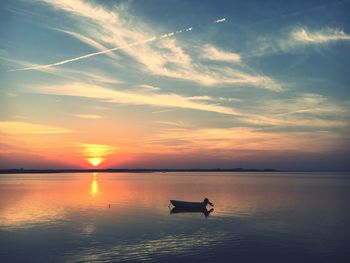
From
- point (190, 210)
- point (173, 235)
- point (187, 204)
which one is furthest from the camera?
point (187, 204)

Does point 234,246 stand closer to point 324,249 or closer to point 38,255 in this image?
point 324,249

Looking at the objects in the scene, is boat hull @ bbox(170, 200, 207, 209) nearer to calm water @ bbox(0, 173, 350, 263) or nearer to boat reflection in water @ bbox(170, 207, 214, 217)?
boat reflection in water @ bbox(170, 207, 214, 217)

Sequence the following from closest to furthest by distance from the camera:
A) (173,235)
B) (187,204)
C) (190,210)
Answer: (173,235) < (190,210) < (187,204)

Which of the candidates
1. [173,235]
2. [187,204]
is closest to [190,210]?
→ [187,204]

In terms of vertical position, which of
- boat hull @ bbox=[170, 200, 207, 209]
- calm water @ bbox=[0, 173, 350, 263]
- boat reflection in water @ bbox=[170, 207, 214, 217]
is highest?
boat hull @ bbox=[170, 200, 207, 209]

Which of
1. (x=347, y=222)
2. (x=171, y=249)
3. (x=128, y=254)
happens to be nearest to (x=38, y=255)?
(x=128, y=254)

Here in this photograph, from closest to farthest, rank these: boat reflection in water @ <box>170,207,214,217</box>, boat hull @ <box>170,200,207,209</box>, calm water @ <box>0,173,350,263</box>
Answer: calm water @ <box>0,173,350,263</box>, boat reflection in water @ <box>170,207,214,217</box>, boat hull @ <box>170,200,207,209</box>

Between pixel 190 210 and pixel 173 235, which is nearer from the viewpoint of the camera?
pixel 173 235

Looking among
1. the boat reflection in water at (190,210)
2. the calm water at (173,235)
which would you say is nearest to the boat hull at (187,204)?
the boat reflection in water at (190,210)

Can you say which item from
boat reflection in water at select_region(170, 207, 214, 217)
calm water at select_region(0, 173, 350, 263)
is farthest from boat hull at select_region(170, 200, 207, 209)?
calm water at select_region(0, 173, 350, 263)

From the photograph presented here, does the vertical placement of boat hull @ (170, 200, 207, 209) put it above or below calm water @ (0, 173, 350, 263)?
above

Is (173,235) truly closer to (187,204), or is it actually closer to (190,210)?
(190,210)

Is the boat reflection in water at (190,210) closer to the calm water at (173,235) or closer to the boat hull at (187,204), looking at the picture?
the boat hull at (187,204)

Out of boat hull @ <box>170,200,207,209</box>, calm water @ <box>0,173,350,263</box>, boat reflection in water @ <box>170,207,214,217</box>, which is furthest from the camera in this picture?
boat hull @ <box>170,200,207,209</box>
